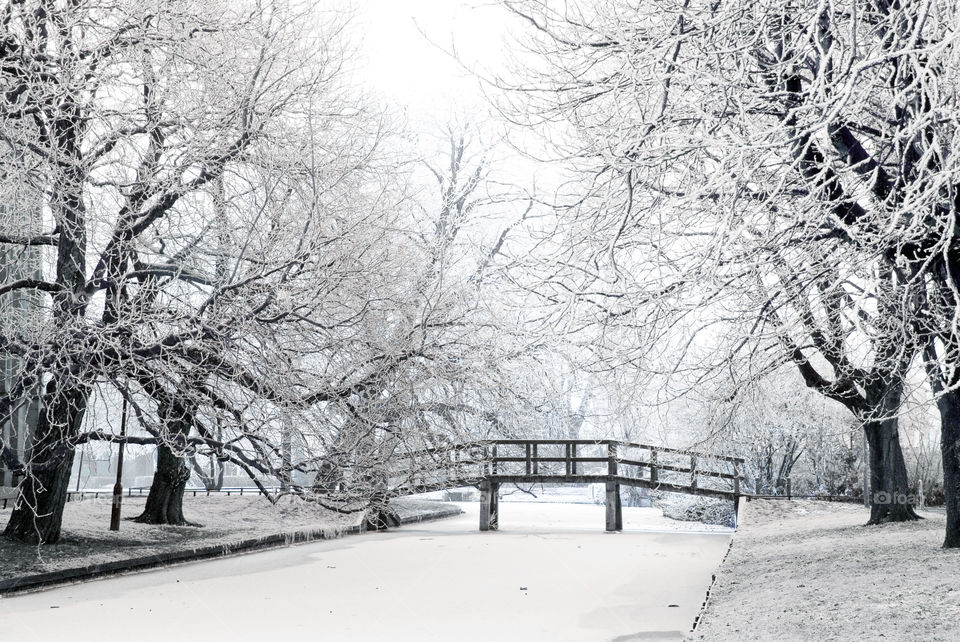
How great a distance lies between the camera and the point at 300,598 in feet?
37.4

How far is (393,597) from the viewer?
11.7 metres

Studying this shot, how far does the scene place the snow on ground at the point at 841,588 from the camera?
6746 mm

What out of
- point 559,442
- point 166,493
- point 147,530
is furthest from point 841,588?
point 559,442

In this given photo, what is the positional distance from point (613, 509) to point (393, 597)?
13.8 metres

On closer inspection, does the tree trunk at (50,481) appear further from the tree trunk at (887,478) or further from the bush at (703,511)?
the bush at (703,511)

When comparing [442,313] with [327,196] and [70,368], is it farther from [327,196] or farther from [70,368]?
[70,368]

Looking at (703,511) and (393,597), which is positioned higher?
(703,511)

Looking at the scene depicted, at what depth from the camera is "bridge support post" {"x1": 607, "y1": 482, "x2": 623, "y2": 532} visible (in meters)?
24.4

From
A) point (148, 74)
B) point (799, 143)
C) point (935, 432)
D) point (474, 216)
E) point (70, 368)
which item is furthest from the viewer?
point (935, 432)

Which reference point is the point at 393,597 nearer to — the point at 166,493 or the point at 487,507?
the point at 166,493

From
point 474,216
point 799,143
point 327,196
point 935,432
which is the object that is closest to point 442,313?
point 327,196

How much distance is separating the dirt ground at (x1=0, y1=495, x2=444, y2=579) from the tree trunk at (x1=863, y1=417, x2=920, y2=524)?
10.4m

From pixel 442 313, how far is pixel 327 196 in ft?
12.2

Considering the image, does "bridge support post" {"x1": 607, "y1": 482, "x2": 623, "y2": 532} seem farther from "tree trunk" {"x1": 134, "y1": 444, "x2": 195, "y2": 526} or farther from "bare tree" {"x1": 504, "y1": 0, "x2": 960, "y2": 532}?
"bare tree" {"x1": 504, "y1": 0, "x2": 960, "y2": 532}
